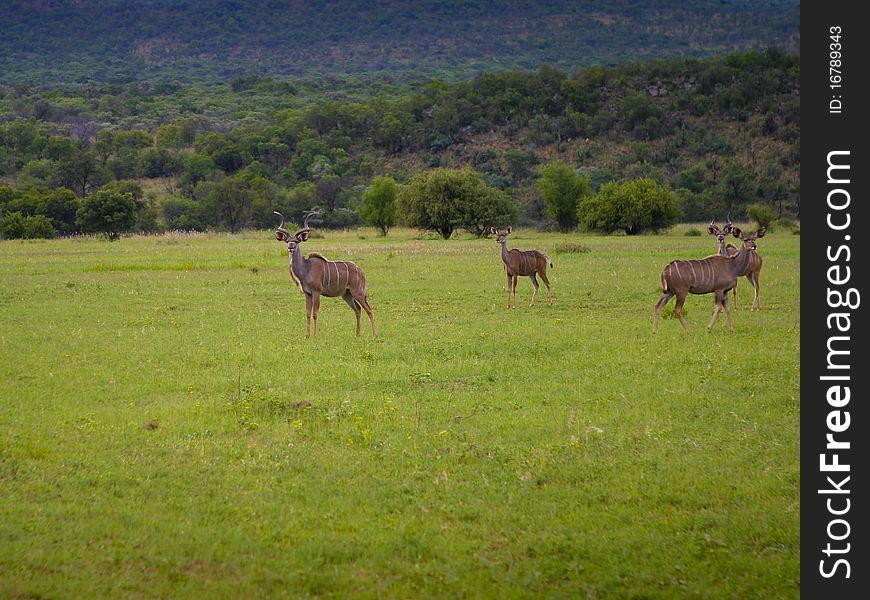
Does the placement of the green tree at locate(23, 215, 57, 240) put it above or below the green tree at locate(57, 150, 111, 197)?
below

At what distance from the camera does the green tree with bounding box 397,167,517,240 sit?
→ 51.6 m

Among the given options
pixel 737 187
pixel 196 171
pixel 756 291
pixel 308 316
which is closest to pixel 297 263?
pixel 308 316

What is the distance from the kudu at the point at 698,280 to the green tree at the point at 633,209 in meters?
35.6

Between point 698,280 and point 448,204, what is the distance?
3555cm

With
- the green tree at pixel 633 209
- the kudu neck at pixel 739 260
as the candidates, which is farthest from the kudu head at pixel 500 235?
the green tree at pixel 633 209

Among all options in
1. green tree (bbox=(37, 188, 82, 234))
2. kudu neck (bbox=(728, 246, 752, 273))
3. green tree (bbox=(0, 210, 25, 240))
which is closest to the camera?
kudu neck (bbox=(728, 246, 752, 273))

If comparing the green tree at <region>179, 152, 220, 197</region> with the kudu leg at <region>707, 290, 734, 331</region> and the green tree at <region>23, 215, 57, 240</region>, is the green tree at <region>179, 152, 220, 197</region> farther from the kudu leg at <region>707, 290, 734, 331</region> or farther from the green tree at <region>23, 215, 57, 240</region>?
the kudu leg at <region>707, 290, 734, 331</region>

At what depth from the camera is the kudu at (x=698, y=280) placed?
16.3 metres

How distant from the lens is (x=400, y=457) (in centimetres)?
870

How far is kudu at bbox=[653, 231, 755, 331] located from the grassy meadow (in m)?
0.50

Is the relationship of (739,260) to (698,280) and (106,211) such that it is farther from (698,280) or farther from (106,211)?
(106,211)

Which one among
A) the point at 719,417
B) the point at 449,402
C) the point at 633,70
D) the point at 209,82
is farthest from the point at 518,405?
the point at 209,82

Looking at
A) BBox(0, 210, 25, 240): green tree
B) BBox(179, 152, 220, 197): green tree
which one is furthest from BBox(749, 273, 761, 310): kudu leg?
BBox(179, 152, 220, 197): green tree

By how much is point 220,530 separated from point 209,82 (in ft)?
602
